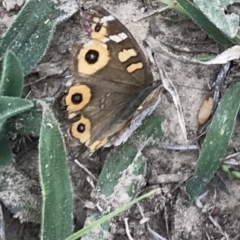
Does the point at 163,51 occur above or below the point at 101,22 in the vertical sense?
below

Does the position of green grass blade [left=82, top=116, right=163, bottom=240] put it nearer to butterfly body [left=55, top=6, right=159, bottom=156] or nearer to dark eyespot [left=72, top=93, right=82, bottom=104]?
butterfly body [left=55, top=6, right=159, bottom=156]

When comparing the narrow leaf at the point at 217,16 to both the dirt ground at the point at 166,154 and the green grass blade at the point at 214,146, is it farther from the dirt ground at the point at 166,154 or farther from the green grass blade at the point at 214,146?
the green grass blade at the point at 214,146

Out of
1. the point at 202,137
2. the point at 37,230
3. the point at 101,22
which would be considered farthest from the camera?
the point at 202,137

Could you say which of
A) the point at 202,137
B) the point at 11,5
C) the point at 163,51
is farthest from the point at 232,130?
the point at 11,5

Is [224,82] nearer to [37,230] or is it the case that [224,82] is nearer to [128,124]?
[128,124]

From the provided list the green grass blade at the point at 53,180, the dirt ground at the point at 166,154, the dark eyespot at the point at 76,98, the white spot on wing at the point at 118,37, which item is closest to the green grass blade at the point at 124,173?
the dirt ground at the point at 166,154

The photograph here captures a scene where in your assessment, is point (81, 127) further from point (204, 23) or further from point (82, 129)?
point (204, 23)

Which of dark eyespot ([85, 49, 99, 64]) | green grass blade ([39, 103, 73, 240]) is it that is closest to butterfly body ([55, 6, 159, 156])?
dark eyespot ([85, 49, 99, 64])
